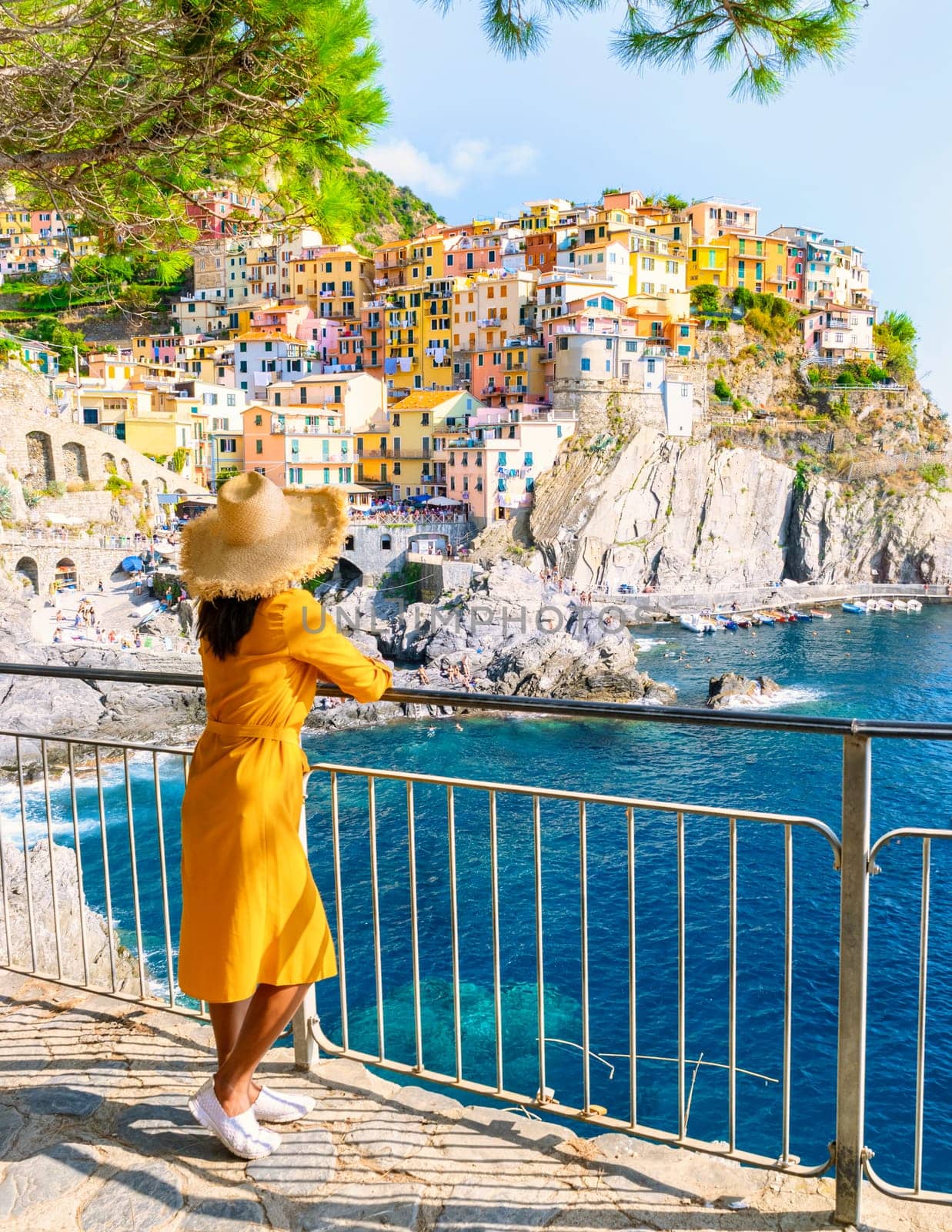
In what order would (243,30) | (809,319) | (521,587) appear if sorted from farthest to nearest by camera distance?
(809,319), (521,587), (243,30)

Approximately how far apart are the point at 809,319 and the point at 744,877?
48747 mm

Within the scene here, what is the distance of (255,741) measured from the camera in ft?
7.68

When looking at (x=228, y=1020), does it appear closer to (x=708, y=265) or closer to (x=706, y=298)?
(x=706, y=298)

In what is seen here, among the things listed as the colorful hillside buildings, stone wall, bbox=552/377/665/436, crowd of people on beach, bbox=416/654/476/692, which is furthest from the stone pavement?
stone wall, bbox=552/377/665/436

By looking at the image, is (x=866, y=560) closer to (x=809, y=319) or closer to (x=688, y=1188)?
(x=809, y=319)

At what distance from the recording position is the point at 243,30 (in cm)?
406

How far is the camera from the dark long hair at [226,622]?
234cm

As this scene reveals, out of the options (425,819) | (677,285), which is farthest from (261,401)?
(425,819)

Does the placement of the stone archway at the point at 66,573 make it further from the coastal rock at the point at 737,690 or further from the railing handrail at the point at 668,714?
the railing handrail at the point at 668,714

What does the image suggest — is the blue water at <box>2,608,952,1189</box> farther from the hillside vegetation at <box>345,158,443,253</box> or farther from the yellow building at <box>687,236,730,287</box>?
the hillside vegetation at <box>345,158,443,253</box>

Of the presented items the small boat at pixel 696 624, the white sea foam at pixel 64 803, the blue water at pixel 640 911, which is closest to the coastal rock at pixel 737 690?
the blue water at pixel 640 911

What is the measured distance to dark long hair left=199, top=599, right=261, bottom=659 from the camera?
2.34 m

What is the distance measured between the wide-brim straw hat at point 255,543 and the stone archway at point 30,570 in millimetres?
34879

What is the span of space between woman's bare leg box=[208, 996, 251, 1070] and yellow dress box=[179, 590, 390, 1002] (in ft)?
0.43
